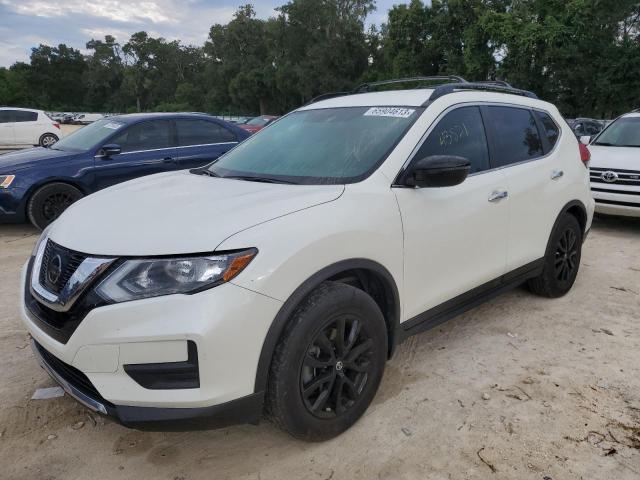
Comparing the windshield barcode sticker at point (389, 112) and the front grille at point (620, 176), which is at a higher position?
the windshield barcode sticker at point (389, 112)

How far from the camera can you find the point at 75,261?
2146 mm

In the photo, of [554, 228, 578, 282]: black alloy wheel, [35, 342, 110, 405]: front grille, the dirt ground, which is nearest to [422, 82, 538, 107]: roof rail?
[554, 228, 578, 282]: black alloy wheel

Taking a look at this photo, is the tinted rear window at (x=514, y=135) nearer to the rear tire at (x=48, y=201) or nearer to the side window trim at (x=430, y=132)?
the side window trim at (x=430, y=132)

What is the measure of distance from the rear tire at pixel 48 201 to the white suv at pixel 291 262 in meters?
3.93

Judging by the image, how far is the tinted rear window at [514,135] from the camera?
3.51 metres

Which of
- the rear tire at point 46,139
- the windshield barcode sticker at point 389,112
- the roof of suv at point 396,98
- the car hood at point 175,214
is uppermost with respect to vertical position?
the roof of suv at point 396,98

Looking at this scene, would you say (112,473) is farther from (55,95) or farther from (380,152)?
(55,95)

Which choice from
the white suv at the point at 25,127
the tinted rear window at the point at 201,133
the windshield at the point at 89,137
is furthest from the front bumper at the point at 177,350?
the white suv at the point at 25,127

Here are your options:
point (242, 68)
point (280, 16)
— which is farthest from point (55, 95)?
point (280, 16)

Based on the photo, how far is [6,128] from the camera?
15328 millimetres

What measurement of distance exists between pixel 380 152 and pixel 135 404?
175 centimetres

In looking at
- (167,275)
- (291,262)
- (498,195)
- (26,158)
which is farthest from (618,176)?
(26,158)

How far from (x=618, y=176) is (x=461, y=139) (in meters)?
4.54

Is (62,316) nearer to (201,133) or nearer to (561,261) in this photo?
(561,261)
